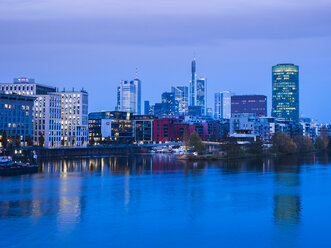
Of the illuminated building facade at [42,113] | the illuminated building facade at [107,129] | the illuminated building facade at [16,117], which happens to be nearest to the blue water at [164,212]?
the illuminated building facade at [16,117]

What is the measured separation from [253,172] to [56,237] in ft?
167

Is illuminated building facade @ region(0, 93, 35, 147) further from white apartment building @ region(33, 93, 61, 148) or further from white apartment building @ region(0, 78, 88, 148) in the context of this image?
white apartment building @ region(0, 78, 88, 148)

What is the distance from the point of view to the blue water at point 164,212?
107 feet

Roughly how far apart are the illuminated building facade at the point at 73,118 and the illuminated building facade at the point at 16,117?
22.4m

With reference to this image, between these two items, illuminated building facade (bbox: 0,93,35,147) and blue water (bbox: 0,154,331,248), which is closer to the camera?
blue water (bbox: 0,154,331,248)

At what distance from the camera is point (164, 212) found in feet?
137

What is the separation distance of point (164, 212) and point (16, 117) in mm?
92068

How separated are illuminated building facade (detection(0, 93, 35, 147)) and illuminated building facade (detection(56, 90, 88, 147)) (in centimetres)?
2241

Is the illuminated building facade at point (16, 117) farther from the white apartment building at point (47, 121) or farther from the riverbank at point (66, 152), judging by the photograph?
the white apartment building at point (47, 121)

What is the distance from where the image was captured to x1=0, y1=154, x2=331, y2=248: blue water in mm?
32562

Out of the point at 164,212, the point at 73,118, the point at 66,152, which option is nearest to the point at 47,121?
the point at 73,118

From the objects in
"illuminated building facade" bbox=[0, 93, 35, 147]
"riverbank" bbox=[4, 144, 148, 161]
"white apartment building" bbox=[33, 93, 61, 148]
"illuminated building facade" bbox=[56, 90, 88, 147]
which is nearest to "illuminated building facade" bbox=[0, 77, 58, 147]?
"white apartment building" bbox=[33, 93, 61, 148]

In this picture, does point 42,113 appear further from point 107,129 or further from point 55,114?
point 107,129

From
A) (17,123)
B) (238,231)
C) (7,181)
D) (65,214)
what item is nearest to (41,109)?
(17,123)
